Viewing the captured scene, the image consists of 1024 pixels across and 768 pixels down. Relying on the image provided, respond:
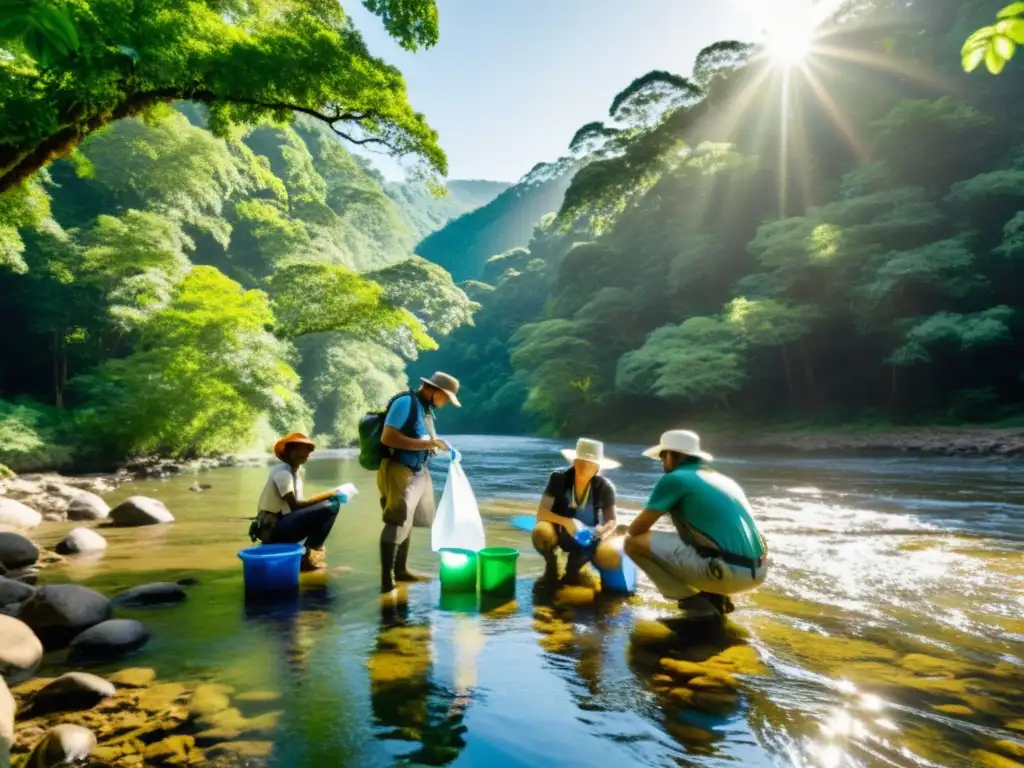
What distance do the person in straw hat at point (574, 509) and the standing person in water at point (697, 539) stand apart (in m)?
0.95

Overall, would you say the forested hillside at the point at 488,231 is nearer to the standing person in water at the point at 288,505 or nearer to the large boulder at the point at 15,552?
the large boulder at the point at 15,552

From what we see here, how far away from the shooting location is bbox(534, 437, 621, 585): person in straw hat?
4918mm

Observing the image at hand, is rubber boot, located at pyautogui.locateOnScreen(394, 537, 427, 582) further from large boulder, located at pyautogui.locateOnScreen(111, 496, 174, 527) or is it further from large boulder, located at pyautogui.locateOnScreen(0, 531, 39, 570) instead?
large boulder, located at pyautogui.locateOnScreen(111, 496, 174, 527)

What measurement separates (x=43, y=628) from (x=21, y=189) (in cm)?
840

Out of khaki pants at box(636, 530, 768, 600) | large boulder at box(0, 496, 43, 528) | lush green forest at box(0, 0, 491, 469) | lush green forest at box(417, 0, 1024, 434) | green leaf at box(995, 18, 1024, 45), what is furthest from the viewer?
lush green forest at box(417, 0, 1024, 434)

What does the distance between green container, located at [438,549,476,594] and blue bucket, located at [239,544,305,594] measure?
114cm

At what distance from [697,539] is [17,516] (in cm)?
858

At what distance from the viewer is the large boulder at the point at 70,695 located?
2617mm

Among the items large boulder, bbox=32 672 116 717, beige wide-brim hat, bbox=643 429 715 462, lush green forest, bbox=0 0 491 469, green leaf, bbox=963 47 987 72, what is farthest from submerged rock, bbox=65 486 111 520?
green leaf, bbox=963 47 987 72

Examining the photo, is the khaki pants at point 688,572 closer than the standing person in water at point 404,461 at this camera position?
Yes

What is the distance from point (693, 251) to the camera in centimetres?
3162

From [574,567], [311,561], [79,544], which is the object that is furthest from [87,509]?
[574,567]

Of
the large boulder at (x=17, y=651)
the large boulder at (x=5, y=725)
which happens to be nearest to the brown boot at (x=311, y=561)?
the large boulder at (x=17, y=651)

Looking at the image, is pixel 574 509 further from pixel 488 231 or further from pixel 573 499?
pixel 488 231
